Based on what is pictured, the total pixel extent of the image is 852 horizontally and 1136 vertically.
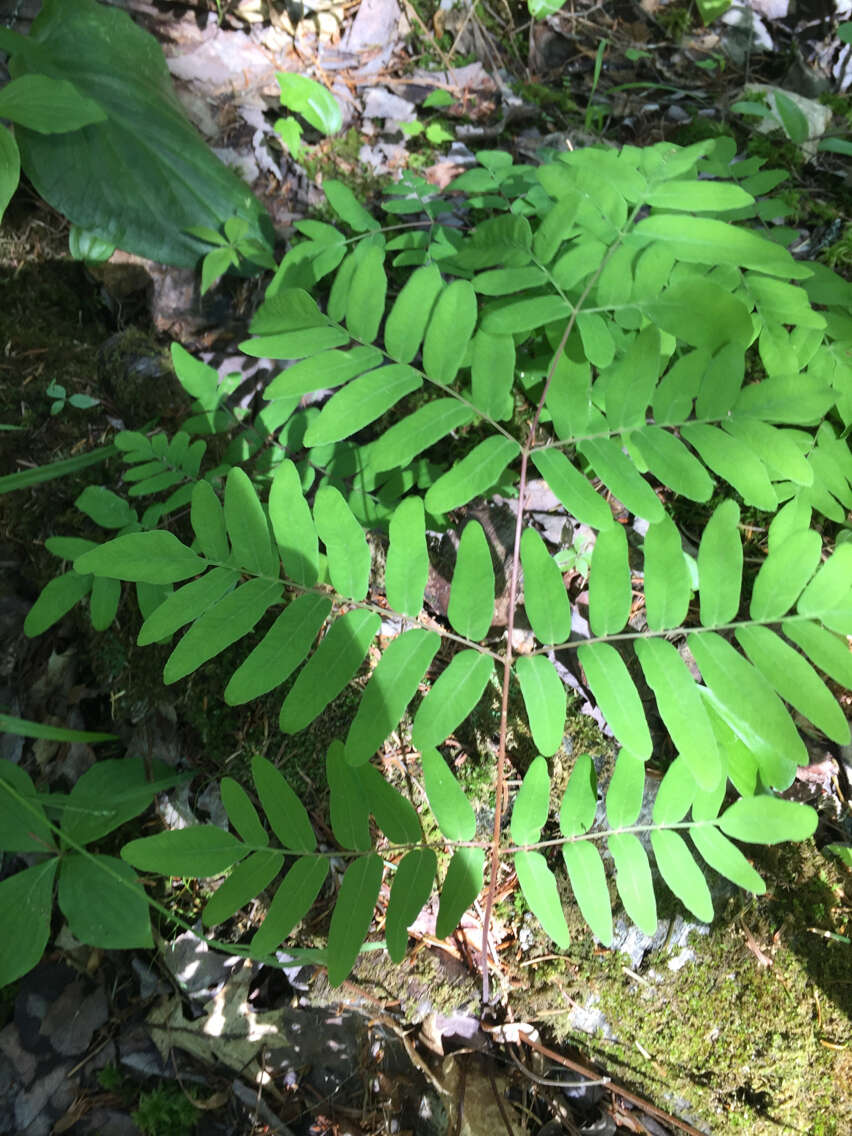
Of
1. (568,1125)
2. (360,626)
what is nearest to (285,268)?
(360,626)

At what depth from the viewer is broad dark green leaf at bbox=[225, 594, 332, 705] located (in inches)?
53.7

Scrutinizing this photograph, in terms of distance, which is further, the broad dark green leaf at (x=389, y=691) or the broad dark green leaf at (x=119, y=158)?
the broad dark green leaf at (x=119, y=158)

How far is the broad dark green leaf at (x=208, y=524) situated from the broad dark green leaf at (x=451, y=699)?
0.53 meters

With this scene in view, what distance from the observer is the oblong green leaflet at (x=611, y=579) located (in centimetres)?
148

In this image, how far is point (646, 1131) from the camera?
1721 mm

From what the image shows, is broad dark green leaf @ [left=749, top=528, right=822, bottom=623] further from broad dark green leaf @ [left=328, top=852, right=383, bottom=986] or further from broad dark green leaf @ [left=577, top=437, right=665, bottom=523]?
broad dark green leaf @ [left=328, top=852, right=383, bottom=986]

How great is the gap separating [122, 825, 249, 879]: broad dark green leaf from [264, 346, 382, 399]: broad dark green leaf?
3.10 ft

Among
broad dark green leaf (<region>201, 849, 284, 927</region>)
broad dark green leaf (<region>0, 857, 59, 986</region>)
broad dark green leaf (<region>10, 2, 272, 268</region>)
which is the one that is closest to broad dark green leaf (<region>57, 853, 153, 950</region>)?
broad dark green leaf (<region>0, 857, 59, 986</region>)

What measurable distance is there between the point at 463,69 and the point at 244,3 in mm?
1143

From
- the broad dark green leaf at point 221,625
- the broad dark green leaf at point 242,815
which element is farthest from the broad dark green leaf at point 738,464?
the broad dark green leaf at point 242,815

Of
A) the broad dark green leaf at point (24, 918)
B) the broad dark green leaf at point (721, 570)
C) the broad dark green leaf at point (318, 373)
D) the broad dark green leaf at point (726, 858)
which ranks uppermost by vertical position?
the broad dark green leaf at point (318, 373)

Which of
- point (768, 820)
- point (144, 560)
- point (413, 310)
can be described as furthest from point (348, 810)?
point (413, 310)

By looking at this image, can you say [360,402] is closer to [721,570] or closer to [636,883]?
[721,570]

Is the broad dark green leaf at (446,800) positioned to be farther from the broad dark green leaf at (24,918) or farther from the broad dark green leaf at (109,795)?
the broad dark green leaf at (24,918)
